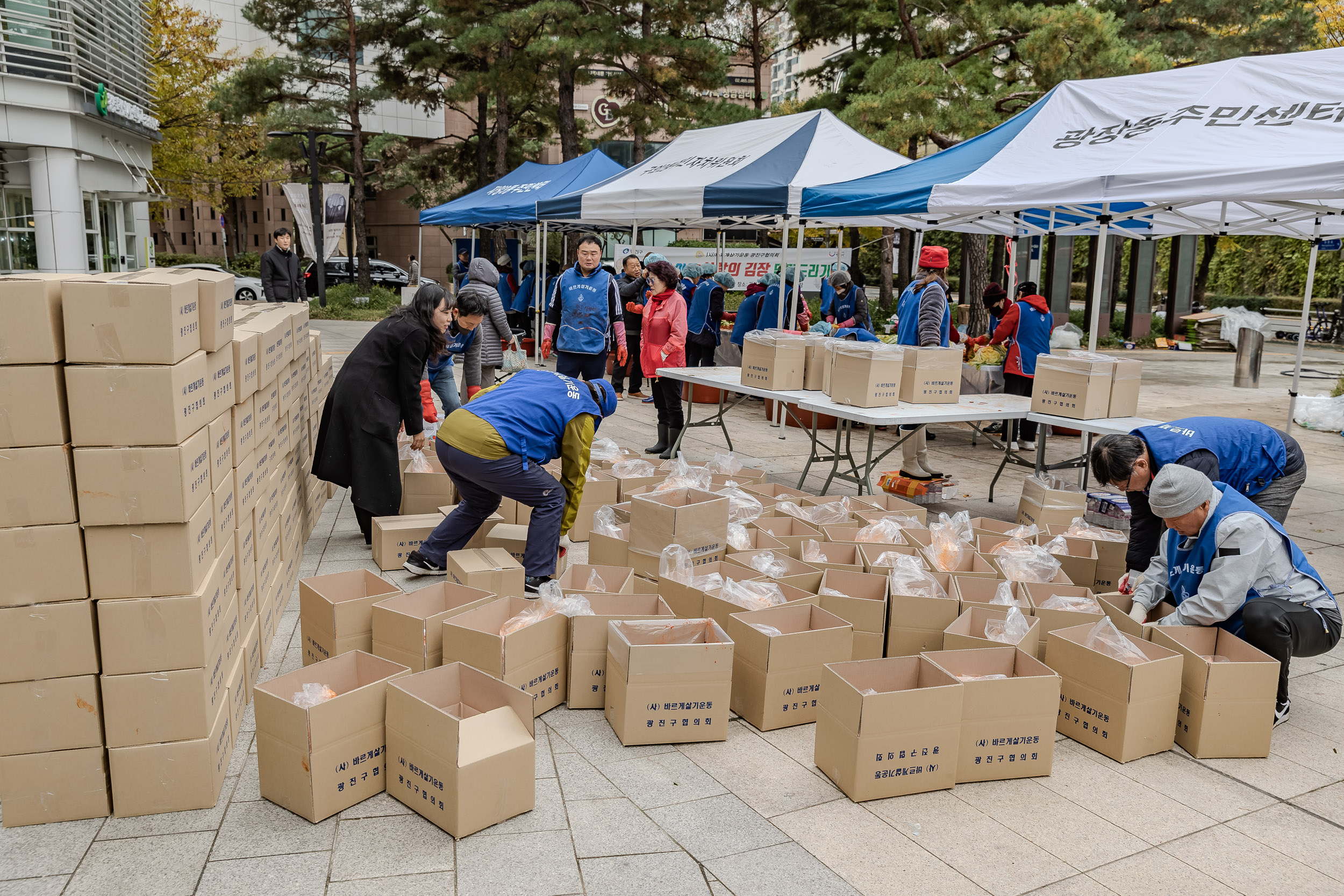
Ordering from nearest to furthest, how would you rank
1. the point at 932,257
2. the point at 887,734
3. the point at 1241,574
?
the point at 887,734
the point at 1241,574
the point at 932,257

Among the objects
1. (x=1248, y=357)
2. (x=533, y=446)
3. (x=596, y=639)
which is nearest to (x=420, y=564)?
(x=533, y=446)

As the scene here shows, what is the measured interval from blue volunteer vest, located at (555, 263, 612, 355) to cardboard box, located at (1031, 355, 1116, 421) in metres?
3.32

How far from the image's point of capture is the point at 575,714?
11.5 feet

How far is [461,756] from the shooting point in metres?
2.65

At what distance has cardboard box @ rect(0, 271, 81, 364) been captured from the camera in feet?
7.73

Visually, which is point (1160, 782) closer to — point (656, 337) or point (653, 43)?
point (656, 337)

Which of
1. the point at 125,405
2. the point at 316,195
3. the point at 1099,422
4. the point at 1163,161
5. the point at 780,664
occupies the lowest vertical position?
the point at 780,664

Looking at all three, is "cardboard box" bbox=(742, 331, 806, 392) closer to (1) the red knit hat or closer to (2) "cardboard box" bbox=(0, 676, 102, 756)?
(1) the red knit hat

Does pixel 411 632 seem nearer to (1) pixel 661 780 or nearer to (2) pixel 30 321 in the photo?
(1) pixel 661 780

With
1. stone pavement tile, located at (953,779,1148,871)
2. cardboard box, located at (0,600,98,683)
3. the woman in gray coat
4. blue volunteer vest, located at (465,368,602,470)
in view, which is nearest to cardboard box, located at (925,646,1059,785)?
stone pavement tile, located at (953,779,1148,871)

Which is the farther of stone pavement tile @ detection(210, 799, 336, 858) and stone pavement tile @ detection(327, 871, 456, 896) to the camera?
stone pavement tile @ detection(210, 799, 336, 858)

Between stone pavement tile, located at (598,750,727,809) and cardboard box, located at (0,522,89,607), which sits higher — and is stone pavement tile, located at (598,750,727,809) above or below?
below

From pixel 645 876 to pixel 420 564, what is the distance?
259cm

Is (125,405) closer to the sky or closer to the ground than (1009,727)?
closer to the sky
